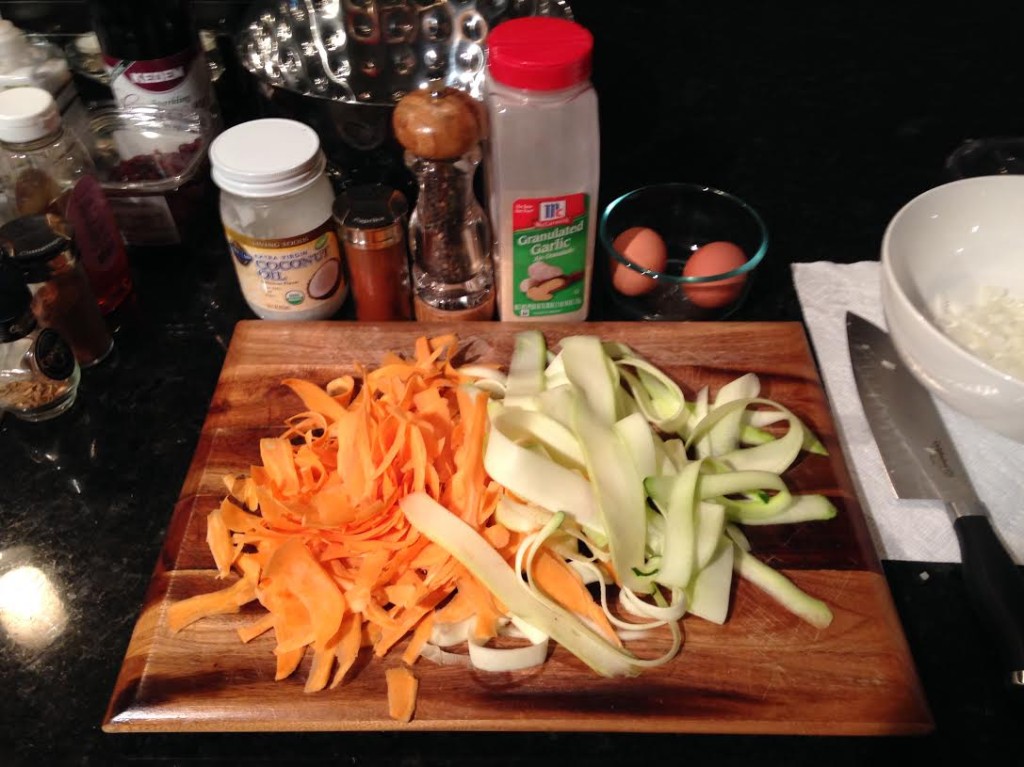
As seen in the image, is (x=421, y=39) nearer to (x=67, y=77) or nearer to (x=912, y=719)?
(x=67, y=77)

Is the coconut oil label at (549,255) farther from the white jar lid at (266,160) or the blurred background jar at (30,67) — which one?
the blurred background jar at (30,67)

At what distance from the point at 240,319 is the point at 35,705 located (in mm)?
597

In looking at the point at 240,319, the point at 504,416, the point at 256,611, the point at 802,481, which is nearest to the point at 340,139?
the point at 240,319

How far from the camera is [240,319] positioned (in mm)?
1258

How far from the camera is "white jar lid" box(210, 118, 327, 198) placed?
1.01 m

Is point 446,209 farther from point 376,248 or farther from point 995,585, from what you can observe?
point 995,585

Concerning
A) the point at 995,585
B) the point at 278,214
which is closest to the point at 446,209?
the point at 278,214

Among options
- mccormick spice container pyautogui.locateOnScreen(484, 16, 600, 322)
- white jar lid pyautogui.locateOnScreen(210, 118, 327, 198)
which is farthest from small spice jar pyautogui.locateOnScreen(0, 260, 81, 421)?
mccormick spice container pyautogui.locateOnScreen(484, 16, 600, 322)

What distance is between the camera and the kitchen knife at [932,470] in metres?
0.85

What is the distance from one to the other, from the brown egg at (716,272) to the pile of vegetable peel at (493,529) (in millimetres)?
214

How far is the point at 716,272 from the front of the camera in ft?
3.84

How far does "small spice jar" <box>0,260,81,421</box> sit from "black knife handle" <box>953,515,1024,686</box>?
1101 mm

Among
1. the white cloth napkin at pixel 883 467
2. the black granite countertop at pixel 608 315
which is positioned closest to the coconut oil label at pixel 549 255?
the black granite countertop at pixel 608 315

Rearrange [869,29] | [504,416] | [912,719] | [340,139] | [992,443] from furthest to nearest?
[869,29] → [340,139] → [992,443] → [504,416] → [912,719]
